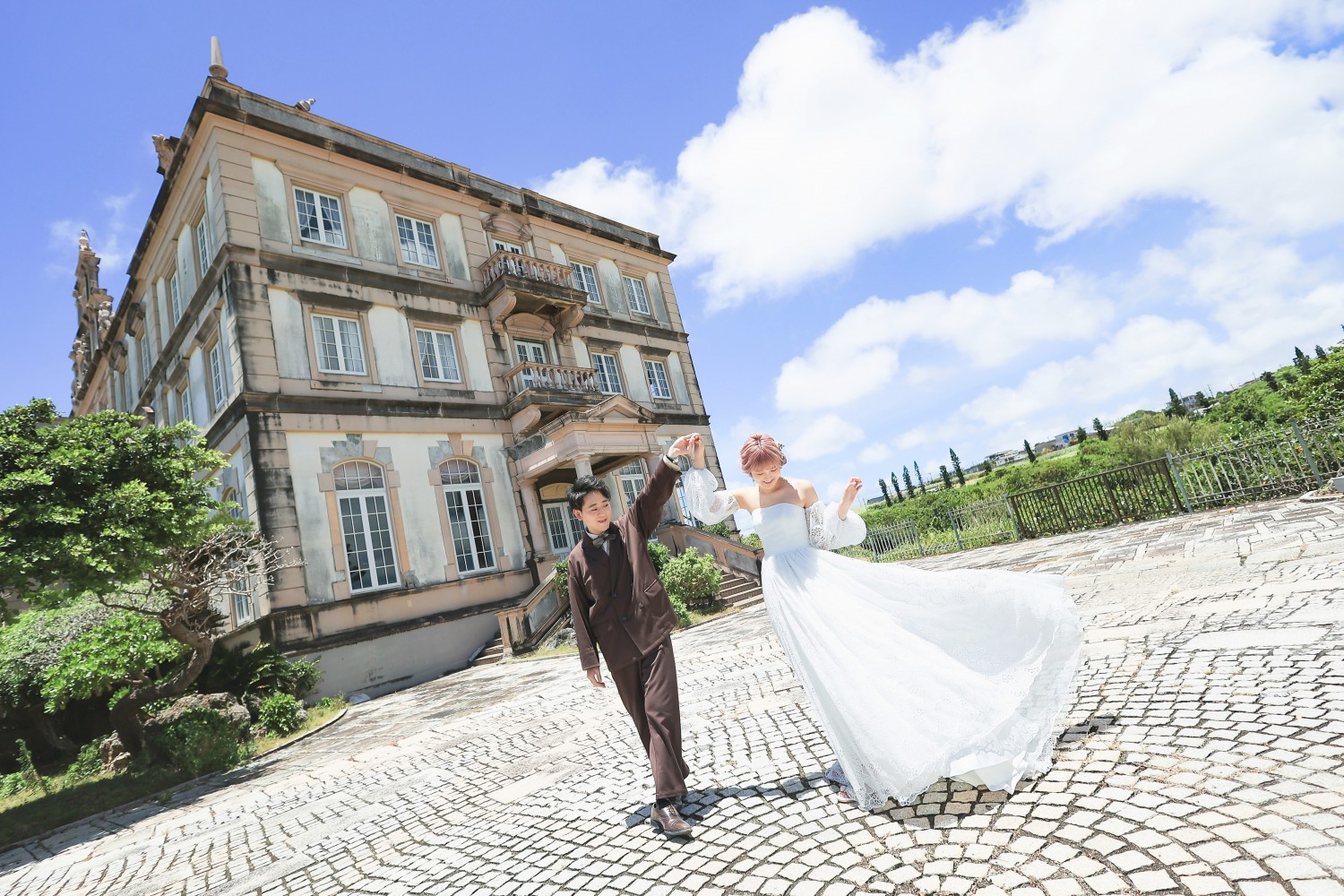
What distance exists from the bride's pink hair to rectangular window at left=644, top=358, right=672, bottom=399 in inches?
778

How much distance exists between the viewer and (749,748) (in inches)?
173

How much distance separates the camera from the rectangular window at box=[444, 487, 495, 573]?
16.1m

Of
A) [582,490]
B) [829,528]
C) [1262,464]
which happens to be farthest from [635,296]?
[829,528]

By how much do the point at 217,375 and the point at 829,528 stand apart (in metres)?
17.2

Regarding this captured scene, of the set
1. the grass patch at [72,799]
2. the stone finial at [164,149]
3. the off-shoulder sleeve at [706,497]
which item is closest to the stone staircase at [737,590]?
the grass patch at [72,799]

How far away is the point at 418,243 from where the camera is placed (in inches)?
715

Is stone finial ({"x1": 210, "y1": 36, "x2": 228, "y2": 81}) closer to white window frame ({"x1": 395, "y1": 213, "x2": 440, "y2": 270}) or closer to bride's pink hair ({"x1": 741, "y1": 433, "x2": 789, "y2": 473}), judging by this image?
white window frame ({"x1": 395, "y1": 213, "x2": 440, "y2": 270})

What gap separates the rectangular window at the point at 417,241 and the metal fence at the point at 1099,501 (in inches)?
661

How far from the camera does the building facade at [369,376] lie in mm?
13812

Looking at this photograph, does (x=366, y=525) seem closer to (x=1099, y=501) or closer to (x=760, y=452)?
(x=760, y=452)

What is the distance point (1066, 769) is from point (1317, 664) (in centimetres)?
187

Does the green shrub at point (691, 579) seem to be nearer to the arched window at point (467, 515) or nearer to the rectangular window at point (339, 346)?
the arched window at point (467, 515)

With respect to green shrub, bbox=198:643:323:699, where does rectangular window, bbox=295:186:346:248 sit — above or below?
above

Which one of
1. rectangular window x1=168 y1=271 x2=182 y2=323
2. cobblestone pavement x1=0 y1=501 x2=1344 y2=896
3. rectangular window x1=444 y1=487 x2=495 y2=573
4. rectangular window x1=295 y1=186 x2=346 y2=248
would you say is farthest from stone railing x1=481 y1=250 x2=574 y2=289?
cobblestone pavement x1=0 y1=501 x2=1344 y2=896
